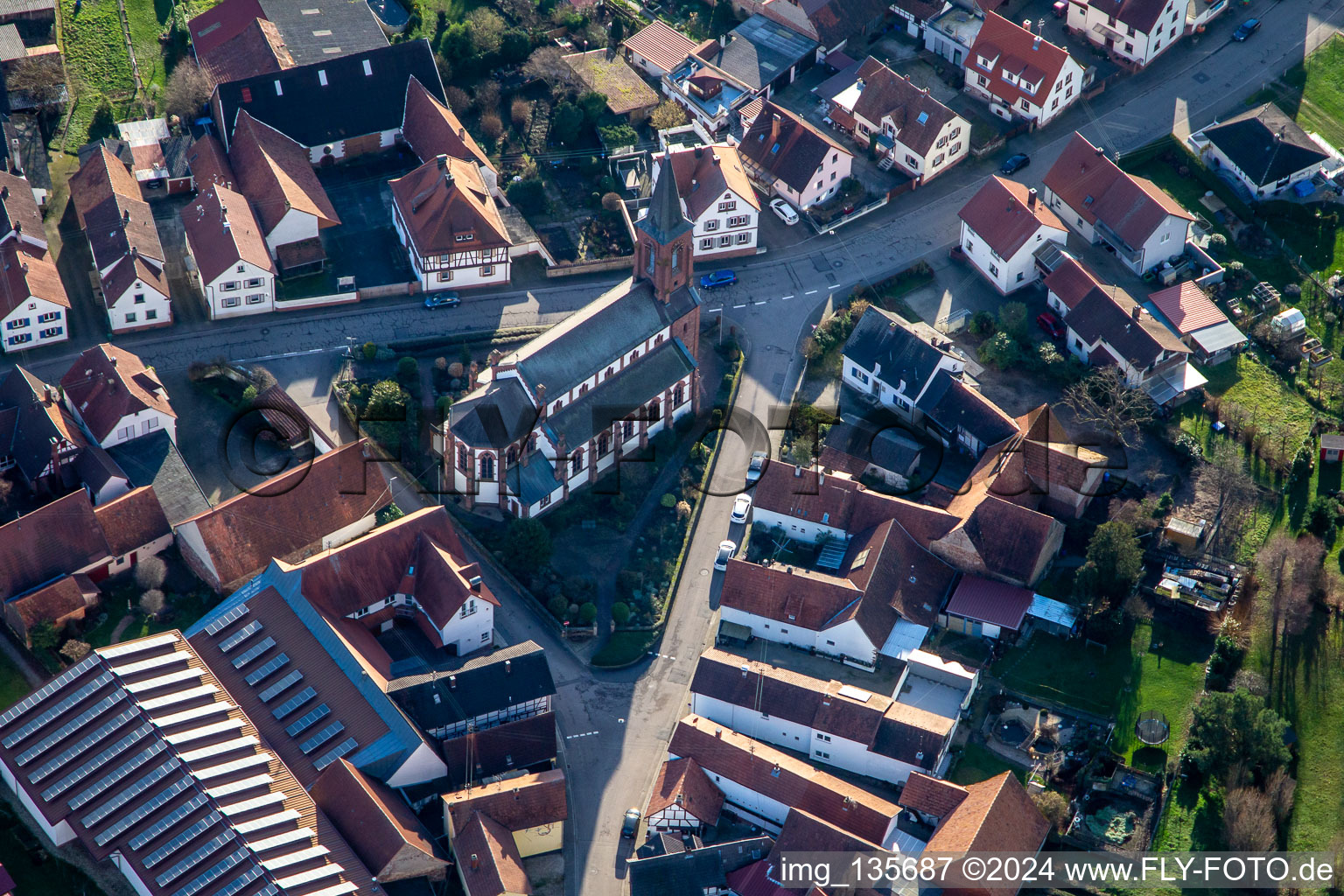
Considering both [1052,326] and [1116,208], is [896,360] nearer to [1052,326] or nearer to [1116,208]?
[1052,326]

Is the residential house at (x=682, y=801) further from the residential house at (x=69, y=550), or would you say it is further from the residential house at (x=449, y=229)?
the residential house at (x=449, y=229)

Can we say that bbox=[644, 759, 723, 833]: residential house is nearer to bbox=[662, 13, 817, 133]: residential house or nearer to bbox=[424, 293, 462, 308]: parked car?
bbox=[424, 293, 462, 308]: parked car

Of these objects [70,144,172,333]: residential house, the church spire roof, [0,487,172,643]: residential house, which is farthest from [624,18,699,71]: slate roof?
[0,487,172,643]: residential house

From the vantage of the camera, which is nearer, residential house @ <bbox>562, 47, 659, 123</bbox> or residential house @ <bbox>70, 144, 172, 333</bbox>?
residential house @ <bbox>70, 144, 172, 333</bbox>

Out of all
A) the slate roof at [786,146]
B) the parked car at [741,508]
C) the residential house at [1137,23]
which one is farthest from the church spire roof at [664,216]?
the residential house at [1137,23]

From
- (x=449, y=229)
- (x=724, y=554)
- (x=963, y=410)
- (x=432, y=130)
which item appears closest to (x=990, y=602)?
(x=963, y=410)
